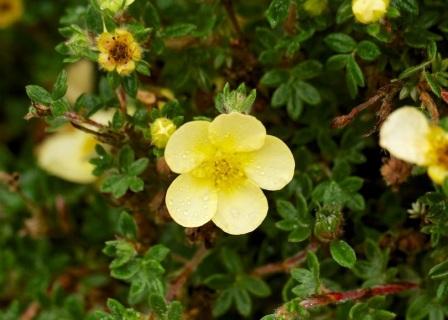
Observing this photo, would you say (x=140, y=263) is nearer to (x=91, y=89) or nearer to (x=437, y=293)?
(x=437, y=293)

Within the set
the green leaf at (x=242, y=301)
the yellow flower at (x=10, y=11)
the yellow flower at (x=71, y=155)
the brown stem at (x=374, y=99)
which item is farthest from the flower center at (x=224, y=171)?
the yellow flower at (x=10, y=11)

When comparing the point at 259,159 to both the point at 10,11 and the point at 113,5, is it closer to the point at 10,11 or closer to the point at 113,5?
the point at 113,5

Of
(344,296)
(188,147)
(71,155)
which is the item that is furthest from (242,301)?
(71,155)

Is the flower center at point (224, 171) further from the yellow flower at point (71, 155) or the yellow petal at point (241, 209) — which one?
the yellow flower at point (71, 155)

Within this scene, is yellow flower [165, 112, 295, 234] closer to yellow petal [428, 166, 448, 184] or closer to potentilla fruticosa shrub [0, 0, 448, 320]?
potentilla fruticosa shrub [0, 0, 448, 320]

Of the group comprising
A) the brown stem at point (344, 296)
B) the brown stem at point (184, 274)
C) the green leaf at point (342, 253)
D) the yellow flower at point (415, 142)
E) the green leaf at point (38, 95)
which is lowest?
the brown stem at point (184, 274)

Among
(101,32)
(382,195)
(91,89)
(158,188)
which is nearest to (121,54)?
(101,32)
